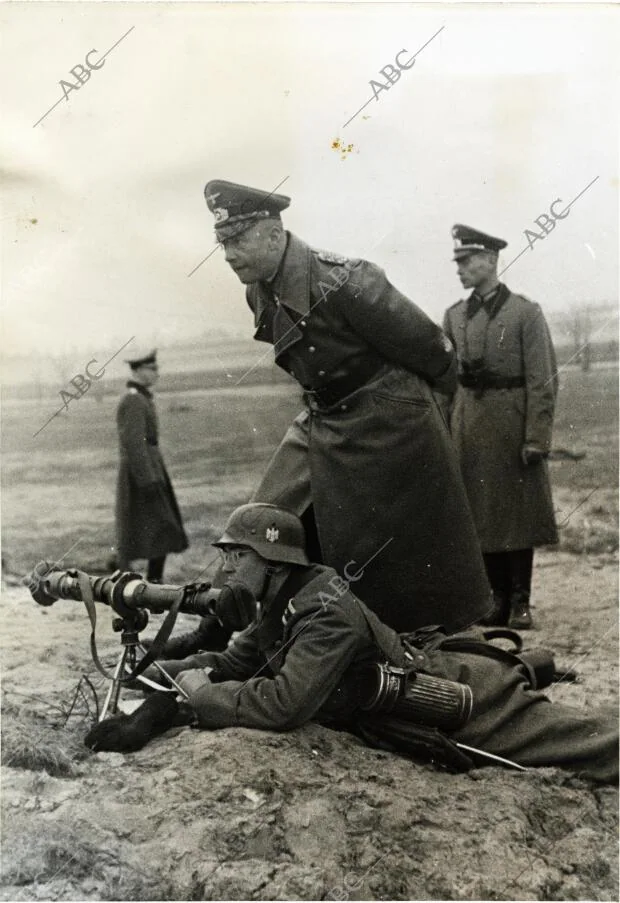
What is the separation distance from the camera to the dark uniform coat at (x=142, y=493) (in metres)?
5.24

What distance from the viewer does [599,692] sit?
12.0 ft

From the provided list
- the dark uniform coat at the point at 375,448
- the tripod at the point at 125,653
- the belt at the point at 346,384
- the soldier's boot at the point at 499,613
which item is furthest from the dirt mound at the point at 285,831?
the soldier's boot at the point at 499,613

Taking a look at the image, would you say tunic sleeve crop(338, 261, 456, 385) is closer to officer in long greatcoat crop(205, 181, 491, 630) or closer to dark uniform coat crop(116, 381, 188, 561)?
officer in long greatcoat crop(205, 181, 491, 630)

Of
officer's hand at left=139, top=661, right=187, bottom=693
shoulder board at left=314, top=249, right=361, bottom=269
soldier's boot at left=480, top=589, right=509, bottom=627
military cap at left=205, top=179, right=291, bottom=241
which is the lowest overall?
soldier's boot at left=480, top=589, right=509, bottom=627

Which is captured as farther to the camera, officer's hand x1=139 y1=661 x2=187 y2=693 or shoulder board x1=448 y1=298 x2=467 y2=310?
shoulder board x1=448 y1=298 x2=467 y2=310

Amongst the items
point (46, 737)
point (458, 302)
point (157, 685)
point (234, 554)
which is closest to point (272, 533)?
point (234, 554)

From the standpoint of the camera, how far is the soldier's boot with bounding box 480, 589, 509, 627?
14.1 feet

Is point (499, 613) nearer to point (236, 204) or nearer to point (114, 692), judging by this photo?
point (114, 692)

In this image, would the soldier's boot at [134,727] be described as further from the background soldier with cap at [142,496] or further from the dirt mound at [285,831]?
the background soldier with cap at [142,496]

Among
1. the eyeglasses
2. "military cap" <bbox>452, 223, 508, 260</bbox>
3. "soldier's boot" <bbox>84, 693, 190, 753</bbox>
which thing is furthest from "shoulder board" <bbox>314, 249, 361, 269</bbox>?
"soldier's boot" <bbox>84, 693, 190, 753</bbox>

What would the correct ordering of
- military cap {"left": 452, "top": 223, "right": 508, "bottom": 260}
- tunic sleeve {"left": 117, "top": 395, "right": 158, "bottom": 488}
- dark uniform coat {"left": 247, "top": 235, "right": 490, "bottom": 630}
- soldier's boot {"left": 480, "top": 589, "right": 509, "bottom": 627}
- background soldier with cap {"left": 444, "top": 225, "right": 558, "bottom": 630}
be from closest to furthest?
dark uniform coat {"left": 247, "top": 235, "right": 490, "bottom": 630} → military cap {"left": 452, "top": 223, "right": 508, "bottom": 260} → background soldier with cap {"left": 444, "top": 225, "right": 558, "bottom": 630} → soldier's boot {"left": 480, "top": 589, "right": 509, "bottom": 627} → tunic sleeve {"left": 117, "top": 395, "right": 158, "bottom": 488}

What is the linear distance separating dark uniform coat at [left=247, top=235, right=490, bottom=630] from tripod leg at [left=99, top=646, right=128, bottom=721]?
84cm

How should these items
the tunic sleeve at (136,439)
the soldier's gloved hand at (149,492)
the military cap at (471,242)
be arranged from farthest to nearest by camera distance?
the soldier's gloved hand at (149,492)
the tunic sleeve at (136,439)
the military cap at (471,242)

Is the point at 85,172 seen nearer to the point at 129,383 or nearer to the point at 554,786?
the point at 129,383
